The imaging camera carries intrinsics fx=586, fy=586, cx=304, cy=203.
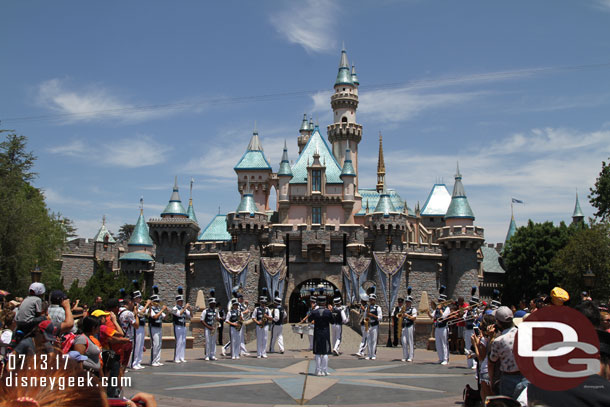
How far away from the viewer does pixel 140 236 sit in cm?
4969

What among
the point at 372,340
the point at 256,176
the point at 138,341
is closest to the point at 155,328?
the point at 138,341

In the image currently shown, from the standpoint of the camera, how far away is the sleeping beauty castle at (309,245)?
120 feet

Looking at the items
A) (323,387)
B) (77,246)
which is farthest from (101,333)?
(77,246)

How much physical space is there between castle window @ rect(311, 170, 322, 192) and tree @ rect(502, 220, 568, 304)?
668 inches

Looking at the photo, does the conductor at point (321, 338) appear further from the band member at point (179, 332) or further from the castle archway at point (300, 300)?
the castle archway at point (300, 300)

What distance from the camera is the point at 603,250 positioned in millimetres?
31594

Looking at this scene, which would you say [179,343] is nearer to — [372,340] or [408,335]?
[372,340]

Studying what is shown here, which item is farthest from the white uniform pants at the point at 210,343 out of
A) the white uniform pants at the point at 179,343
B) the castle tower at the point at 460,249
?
the castle tower at the point at 460,249

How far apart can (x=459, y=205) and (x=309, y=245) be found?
1158cm

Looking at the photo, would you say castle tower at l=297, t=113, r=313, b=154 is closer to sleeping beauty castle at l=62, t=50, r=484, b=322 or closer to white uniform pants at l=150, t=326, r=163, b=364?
sleeping beauty castle at l=62, t=50, r=484, b=322

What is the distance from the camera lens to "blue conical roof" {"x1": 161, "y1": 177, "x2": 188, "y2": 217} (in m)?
41.2

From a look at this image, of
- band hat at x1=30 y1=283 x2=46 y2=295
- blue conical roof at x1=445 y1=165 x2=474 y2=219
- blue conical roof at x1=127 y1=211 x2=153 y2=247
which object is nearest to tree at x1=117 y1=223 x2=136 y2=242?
blue conical roof at x1=127 y1=211 x2=153 y2=247

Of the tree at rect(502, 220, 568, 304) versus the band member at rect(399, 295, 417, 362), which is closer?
the band member at rect(399, 295, 417, 362)

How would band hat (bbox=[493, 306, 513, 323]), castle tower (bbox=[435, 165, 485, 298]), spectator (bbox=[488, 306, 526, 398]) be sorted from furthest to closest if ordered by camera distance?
castle tower (bbox=[435, 165, 485, 298]), band hat (bbox=[493, 306, 513, 323]), spectator (bbox=[488, 306, 526, 398])
